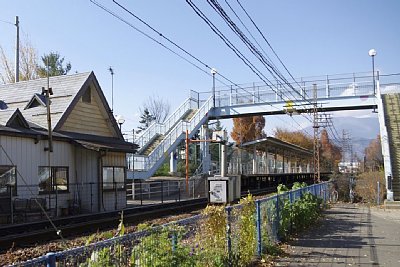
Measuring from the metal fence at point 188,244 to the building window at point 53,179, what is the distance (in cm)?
1046

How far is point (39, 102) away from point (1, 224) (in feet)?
26.8

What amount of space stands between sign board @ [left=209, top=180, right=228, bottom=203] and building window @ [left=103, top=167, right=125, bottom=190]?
11.0 m

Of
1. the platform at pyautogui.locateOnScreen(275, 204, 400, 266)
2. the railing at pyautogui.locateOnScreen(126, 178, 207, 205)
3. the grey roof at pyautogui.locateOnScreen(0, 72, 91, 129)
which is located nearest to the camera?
the platform at pyautogui.locateOnScreen(275, 204, 400, 266)

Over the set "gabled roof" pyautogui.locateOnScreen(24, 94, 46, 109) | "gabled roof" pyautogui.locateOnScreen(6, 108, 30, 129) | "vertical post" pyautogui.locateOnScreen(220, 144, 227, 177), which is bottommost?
"vertical post" pyautogui.locateOnScreen(220, 144, 227, 177)

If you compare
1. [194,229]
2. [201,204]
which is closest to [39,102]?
[201,204]

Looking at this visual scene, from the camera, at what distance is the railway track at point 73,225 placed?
12.3 metres

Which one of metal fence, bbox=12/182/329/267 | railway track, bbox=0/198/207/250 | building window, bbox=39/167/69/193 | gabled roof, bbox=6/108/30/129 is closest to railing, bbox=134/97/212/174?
railway track, bbox=0/198/207/250

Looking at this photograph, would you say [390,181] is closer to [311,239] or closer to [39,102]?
[311,239]

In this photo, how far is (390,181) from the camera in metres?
24.3

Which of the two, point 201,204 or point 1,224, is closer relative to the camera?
point 1,224

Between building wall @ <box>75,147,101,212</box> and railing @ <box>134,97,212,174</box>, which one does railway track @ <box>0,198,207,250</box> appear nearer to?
building wall @ <box>75,147,101,212</box>

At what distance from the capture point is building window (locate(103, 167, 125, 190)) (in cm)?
2152

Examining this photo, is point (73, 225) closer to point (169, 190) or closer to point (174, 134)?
point (169, 190)

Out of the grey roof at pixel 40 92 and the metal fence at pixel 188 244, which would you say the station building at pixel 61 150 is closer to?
the grey roof at pixel 40 92
